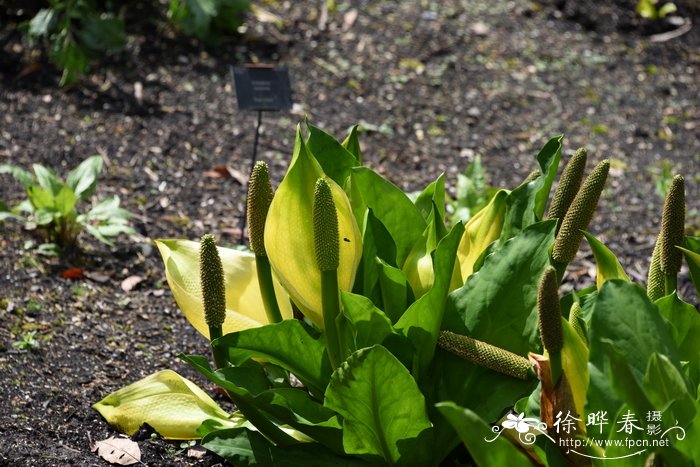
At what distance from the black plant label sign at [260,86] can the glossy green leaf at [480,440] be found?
1615 millimetres

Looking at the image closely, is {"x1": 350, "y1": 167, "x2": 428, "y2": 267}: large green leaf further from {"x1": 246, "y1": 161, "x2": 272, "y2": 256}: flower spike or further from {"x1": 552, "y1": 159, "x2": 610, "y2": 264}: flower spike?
{"x1": 552, "y1": 159, "x2": 610, "y2": 264}: flower spike

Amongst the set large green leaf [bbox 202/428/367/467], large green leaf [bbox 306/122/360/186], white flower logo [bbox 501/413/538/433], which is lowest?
large green leaf [bbox 202/428/367/467]

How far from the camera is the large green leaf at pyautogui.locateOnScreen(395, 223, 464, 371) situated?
5.88 ft

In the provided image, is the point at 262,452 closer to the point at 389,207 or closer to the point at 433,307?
the point at 433,307

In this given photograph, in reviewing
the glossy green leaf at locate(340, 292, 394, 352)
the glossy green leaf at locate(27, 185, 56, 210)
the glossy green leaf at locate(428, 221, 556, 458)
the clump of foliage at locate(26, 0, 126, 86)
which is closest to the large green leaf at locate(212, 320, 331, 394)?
the glossy green leaf at locate(340, 292, 394, 352)

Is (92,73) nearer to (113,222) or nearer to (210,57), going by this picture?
(210,57)

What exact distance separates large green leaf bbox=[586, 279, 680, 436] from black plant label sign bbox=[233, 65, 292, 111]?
158 cm

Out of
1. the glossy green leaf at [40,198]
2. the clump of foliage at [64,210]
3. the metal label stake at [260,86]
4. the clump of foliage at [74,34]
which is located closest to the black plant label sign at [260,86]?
the metal label stake at [260,86]

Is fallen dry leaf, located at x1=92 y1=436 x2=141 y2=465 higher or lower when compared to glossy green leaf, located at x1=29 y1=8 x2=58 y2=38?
lower

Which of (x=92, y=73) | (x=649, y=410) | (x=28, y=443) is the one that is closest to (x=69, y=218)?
(x=28, y=443)

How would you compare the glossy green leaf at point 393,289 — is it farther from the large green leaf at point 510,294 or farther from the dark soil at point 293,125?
the dark soil at point 293,125

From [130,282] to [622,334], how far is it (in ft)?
6.22

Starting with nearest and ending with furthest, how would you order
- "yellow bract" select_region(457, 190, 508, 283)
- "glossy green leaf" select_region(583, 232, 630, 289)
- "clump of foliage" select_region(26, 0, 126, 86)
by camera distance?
"glossy green leaf" select_region(583, 232, 630, 289) → "yellow bract" select_region(457, 190, 508, 283) → "clump of foliage" select_region(26, 0, 126, 86)

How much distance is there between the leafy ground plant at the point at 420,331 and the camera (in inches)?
61.2
